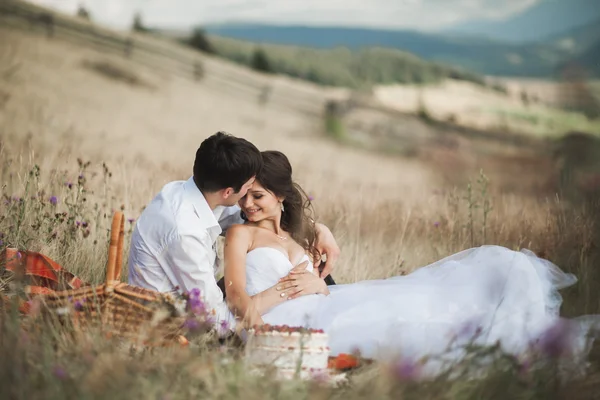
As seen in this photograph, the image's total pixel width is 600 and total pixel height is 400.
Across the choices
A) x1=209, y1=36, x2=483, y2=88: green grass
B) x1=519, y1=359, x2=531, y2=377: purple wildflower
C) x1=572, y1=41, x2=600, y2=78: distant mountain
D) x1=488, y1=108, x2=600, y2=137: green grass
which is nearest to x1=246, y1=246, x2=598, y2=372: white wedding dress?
x1=519, y1=359, x2=531, y2=377: purple wildflower

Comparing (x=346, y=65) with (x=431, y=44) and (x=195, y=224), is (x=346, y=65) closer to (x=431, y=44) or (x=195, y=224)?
(x=431, y=44)

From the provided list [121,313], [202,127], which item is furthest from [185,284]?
[202,127]

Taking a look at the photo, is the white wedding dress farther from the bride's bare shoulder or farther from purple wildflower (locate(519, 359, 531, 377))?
purple wildflower (locate(519, 359, 531, 377))

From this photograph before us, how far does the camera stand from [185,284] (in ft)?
12.2

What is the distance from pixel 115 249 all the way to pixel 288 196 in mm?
1215

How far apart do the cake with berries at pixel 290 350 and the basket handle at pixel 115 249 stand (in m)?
0.66

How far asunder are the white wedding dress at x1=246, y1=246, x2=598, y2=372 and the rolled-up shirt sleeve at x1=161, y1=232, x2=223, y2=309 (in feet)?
1.16

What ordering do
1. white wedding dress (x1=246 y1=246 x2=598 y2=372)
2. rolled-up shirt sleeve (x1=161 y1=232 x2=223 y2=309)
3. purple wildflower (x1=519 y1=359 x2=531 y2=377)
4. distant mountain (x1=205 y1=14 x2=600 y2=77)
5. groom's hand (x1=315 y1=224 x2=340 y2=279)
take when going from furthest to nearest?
distant mountain (x1=205 y1=14 x2=600 y2=77) < groom's hand (x1=315 y1=224 x2=340 y2=279) < rolled-up shirt sleeve (x1=161 y1=232 x2=223 y2=309) < white wedding dress (x1=246 y1=246 x2=598 y2=372) < purple wildflower (x1=519 y1=359 x2=531 y2=377)

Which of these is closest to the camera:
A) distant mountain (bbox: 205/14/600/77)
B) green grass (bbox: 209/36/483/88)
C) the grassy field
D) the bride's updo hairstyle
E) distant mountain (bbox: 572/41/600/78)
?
distant mountain (bbox: 572/41/600/78)

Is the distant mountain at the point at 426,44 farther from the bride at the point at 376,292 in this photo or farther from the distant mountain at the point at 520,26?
the bride at the point at 376,292

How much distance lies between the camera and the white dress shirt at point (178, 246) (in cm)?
369

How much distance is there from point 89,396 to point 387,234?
15.5ft

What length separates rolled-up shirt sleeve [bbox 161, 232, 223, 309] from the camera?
3672mm

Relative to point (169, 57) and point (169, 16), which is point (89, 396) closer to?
point (169, 57)
